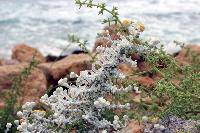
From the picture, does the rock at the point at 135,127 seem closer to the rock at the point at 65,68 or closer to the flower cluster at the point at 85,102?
the flower cluster at the point at 85,102

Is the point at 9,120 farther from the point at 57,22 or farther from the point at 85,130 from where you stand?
the point at 57,22

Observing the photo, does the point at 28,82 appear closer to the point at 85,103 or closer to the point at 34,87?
the point at 34,87

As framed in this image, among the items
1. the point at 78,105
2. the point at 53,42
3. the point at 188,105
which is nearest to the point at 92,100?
the point at 78,105

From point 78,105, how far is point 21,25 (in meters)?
14.3

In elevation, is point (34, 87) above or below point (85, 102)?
below

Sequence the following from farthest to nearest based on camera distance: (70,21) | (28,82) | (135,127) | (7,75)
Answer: (70,21), (7,75), (28,82), (135,127)

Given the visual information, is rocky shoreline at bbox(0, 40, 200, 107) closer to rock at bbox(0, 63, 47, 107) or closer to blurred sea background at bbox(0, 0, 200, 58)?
rock at bbox(0, 63, 47, 107)

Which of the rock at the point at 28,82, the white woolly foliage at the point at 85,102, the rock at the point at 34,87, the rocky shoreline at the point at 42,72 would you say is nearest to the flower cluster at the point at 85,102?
the white woolly foliage at the point at 85,102

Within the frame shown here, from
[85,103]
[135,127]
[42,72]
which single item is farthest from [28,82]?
[85,103]

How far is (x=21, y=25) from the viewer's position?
57.3 feet

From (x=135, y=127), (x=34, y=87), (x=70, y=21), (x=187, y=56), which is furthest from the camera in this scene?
(x=70, y=21)

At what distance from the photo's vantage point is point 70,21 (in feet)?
58.3

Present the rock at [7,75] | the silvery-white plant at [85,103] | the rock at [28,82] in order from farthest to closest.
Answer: the rock at [7,75], the rock at [28,82], the silvery-white plant at [85,103]

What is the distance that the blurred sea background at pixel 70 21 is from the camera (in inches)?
594
